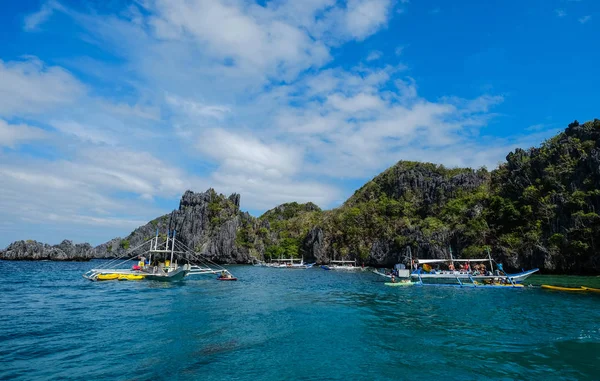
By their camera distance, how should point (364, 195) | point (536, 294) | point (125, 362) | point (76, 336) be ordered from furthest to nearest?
point (364, 195) → point (536, 294) → point (76, 336) → point (125, 362)

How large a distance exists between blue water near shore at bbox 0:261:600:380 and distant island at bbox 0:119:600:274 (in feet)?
147

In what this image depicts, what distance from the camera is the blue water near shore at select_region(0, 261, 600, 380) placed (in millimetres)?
13500

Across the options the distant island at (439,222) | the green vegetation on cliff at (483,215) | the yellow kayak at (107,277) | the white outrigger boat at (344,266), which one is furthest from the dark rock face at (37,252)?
the yellow kayak at (107,277)

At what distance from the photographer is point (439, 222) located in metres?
100

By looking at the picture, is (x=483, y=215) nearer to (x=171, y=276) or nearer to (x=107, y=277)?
(x=171, y=276)

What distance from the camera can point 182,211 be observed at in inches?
6216

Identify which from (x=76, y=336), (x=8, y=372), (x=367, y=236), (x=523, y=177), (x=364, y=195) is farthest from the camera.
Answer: (x=364, y=195)

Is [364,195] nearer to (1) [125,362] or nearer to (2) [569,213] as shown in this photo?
(2) [569,213]

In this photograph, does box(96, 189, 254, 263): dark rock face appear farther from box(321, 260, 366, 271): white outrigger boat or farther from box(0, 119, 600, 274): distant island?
box(321, 260, 366, 271): white outrigger boat

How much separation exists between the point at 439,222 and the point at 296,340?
92.2 metres

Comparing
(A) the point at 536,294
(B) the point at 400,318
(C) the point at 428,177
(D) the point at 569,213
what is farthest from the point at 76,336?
(C) the point at 428,177

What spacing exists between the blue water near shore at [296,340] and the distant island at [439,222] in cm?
4477

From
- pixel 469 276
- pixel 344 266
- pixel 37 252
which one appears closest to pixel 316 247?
pixel 344 266

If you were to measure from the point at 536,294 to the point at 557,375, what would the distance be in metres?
29.3
